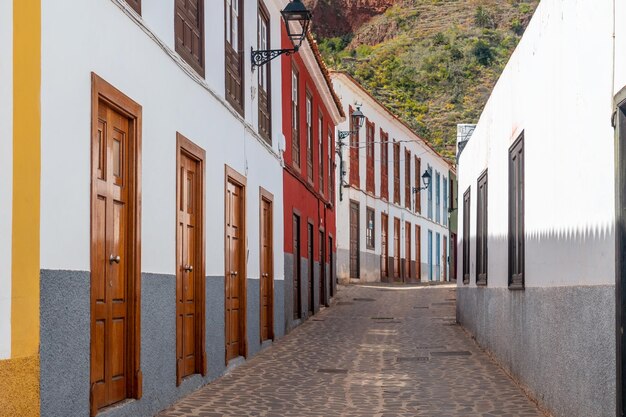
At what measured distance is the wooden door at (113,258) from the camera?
22.9 ft

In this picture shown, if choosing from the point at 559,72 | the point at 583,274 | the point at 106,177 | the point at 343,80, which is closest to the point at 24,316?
the point at 106,177

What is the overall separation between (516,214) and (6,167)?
20.8 feet

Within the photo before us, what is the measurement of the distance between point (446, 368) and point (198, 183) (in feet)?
12.8

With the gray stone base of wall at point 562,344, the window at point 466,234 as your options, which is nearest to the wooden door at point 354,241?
the window at point 466,234

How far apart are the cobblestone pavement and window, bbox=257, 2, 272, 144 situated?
318 centimetres

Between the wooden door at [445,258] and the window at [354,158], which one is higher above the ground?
the window at [354,158]

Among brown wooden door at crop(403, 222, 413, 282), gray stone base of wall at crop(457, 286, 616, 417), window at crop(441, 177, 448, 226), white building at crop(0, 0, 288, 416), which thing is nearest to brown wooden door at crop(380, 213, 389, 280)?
brown wooden door at crop(403, 222, 413, 282)

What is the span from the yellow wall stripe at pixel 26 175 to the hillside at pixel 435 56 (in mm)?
45133

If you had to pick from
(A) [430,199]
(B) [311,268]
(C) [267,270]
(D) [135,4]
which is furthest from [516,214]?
(A) [430,199]

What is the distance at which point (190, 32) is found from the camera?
1008 cm

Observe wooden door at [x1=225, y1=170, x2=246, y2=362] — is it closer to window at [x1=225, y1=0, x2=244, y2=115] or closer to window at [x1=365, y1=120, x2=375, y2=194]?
window at [x1=225, y1=0, x2=244, y2=115]

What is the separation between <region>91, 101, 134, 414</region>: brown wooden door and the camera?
699 centimetres

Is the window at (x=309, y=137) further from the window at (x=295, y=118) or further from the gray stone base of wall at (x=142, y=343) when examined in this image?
the gray stone base of wall at (x=142, y=343)

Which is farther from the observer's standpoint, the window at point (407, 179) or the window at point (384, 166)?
the window at point (407, 179)
